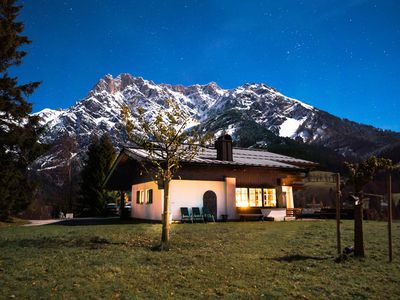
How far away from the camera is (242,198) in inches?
1017

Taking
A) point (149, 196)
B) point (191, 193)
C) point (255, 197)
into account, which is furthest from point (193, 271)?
point (255, 197)

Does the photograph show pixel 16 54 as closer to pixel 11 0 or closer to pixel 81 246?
pixel 11 0

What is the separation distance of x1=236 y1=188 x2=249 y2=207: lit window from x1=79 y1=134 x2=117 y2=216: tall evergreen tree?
51.3 ft

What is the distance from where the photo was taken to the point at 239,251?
10000mm

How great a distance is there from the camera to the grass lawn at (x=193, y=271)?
236 inches

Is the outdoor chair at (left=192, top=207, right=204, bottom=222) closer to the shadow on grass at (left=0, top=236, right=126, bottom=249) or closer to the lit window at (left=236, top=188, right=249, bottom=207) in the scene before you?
the lit window at (left=236, top=188, right=249, bottom=207)

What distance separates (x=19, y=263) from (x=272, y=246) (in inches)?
294

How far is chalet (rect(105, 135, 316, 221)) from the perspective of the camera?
2342cm

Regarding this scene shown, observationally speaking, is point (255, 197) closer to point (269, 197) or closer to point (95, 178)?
point (269, 197)

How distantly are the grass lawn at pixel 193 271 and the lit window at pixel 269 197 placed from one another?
1541 centimetres

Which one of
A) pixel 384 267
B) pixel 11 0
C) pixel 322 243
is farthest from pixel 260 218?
pixel 11 0

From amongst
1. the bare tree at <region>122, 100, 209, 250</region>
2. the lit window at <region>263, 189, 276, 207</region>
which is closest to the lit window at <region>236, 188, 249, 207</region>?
the lit window at <region>263, 189, 276, 207</region>

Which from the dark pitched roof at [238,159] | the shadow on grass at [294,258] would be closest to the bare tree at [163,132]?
the shadow on grass at [294,258]

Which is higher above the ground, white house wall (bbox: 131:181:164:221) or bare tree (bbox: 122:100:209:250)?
bare tree (bbox: 122:100:209:250)
